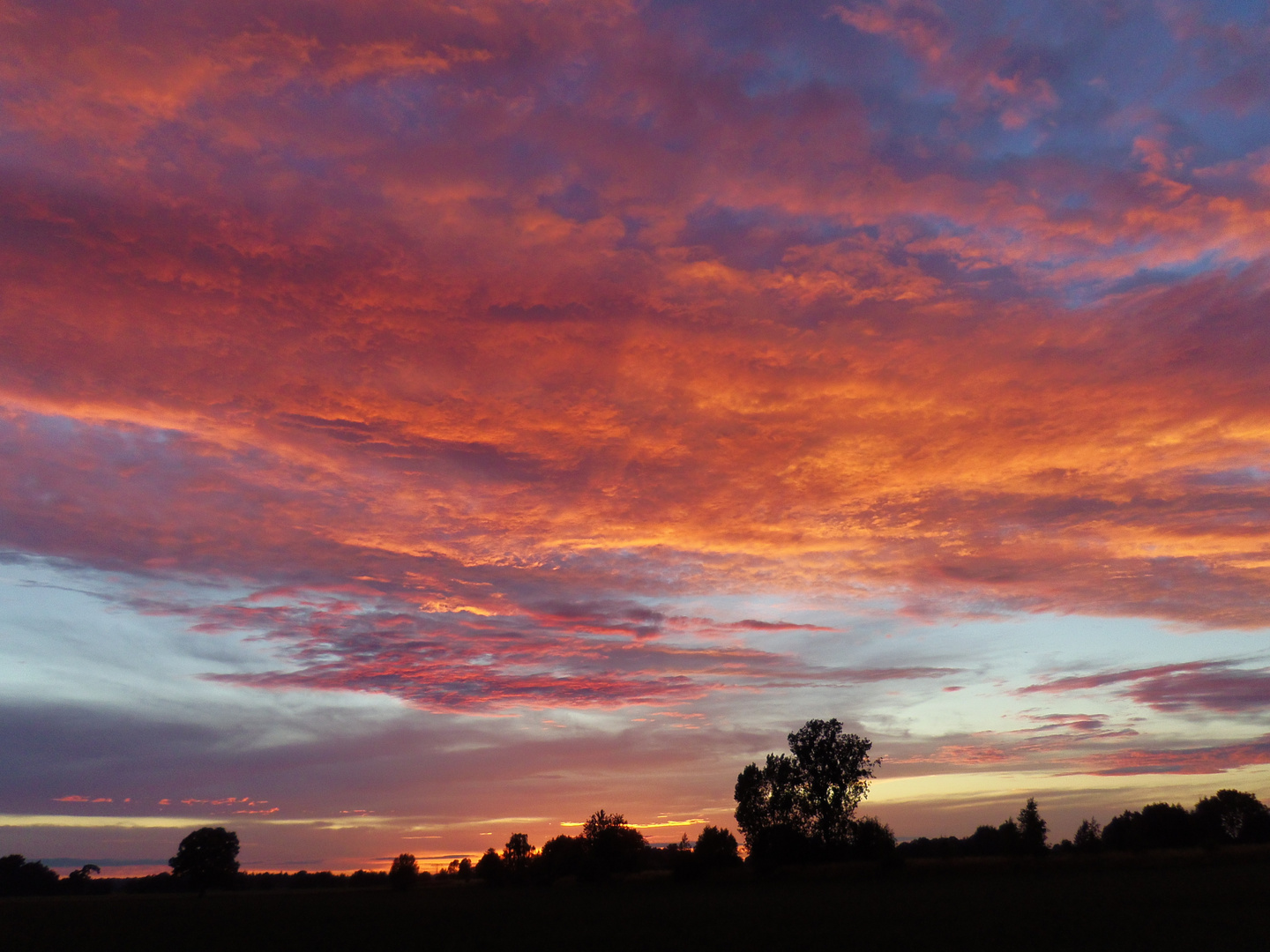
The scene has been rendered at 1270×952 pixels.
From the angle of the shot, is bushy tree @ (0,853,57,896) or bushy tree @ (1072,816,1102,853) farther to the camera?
bushy tree @ (0,853,57,896)

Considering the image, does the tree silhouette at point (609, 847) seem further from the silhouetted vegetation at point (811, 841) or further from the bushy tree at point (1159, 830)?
the bushy tree at point (1159, 830)

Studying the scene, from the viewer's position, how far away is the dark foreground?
1468 inches

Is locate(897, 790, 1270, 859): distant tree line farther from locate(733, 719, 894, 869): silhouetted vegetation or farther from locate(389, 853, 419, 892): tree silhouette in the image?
locate(389, 853, 419, 892): tree silhouette

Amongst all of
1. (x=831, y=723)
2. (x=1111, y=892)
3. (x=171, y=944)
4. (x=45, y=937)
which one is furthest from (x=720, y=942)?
(x=831, y=723)

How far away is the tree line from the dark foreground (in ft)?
56.8

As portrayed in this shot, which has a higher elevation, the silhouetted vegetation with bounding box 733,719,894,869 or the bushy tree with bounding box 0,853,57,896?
the silhouetted vegetation with bounding box 733,719,894,869

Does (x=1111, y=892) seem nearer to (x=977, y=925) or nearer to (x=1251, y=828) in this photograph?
(x=977, y=925)

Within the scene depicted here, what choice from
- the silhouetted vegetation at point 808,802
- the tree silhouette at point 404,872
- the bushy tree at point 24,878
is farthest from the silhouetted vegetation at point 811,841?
the bushy tree at point 24,878

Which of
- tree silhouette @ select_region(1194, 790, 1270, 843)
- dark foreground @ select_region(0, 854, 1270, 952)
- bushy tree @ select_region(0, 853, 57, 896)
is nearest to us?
dark foreground @ select_region(0, 854, 1270, 952)

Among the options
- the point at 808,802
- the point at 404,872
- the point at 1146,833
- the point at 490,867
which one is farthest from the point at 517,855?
the point at 1146,833

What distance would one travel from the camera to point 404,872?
623 feet

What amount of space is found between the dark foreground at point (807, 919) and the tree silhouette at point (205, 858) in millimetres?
57587

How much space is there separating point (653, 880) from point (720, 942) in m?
90.9

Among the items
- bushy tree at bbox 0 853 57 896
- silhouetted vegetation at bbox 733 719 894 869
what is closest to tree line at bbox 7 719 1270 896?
silhouetted vegetation at bbox 733 719 894 869
